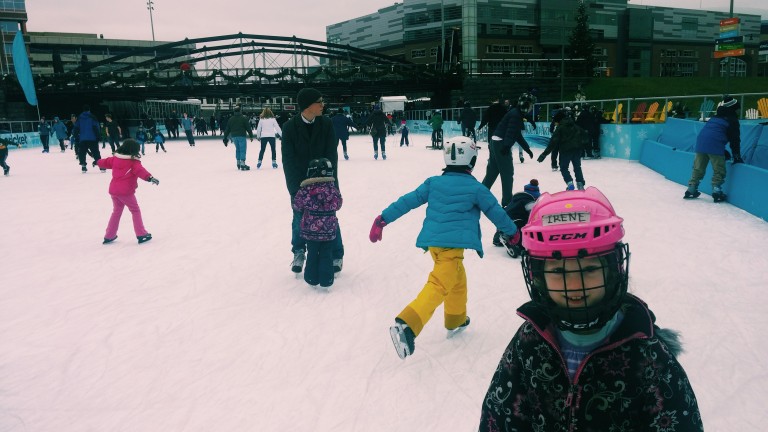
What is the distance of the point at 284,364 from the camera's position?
3182 mm

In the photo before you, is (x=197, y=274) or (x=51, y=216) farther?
(x=51, y=216)

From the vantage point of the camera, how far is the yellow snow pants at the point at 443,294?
121 inches

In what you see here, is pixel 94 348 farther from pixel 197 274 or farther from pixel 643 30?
pixel 643 30

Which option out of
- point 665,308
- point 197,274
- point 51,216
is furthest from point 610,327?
point 51,216

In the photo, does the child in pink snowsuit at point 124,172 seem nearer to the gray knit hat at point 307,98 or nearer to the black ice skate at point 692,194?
Answer: the gray knit hat at point 307,98

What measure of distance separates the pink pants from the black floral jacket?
585cm

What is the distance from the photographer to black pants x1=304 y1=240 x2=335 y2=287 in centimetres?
445

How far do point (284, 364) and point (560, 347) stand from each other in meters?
2.27

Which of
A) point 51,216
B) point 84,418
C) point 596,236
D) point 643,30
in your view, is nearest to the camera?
point 596,236

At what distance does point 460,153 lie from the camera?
10.7 ft

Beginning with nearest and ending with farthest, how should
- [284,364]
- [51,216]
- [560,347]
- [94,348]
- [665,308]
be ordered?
[560,347], [284,364], [94,348], [665,308], [51,216]

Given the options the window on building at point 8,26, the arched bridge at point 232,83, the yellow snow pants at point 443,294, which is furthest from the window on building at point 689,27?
the window on building at point 8,26

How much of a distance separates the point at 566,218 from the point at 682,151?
1050 cm

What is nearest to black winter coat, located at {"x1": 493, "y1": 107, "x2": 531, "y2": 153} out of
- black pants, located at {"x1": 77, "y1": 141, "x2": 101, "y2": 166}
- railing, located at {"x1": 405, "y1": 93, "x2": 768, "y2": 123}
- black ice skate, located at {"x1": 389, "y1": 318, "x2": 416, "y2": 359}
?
black ice skate, located at {"x1": 389, "y1": 318, "x2": 416, "y2": 359}
